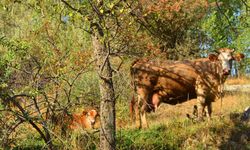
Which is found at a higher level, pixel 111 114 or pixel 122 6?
pixel 122 6

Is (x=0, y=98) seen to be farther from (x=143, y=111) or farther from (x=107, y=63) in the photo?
(x=143, y=111)

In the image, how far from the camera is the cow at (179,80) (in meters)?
11.4

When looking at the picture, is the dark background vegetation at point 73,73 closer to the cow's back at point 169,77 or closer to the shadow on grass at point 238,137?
the shadow on grass at point 238,137

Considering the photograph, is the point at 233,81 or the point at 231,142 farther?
the point at 233,81

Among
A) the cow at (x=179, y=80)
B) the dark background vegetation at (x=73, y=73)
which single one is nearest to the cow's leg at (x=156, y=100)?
the cow at (x=179, y=80)

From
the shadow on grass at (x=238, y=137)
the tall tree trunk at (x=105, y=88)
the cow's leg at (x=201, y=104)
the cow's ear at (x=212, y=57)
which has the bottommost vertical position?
the shadow on grass at (x=238, y=137)

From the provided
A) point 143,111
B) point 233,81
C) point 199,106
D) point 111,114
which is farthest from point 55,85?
point 233,81

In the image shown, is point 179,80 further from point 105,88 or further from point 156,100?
point 105,88

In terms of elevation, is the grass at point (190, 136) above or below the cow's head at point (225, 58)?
below

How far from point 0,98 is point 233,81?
22.1 meters

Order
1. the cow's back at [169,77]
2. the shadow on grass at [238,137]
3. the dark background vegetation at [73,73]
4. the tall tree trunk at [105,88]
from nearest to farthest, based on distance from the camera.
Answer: the dark background vegetation at [73,73] < the tall tree trunk at [105,88] < the shadow on grass at [238,137] < the cow's back at [169,77]

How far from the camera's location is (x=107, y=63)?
684 cm

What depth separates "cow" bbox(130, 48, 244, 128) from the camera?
37.4ft

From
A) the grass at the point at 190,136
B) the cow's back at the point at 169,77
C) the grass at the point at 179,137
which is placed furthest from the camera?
the cow's back at the point at 169,77
